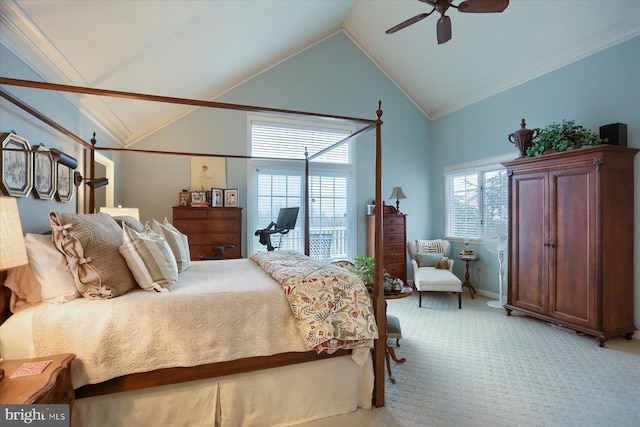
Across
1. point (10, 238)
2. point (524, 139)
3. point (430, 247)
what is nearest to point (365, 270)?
point (10, 238)

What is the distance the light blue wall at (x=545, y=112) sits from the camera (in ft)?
10.9

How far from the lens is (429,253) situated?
17.0 ft

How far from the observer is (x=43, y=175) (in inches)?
85.7

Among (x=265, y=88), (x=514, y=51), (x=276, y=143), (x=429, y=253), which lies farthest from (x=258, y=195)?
(x=514, y=51)

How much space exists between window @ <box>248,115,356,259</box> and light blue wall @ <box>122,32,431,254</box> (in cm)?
20

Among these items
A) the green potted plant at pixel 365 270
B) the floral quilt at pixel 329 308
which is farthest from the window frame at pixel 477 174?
the floral quilt at pixel 329 308

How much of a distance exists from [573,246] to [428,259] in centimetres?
194

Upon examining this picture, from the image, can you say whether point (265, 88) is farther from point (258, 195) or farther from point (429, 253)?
point (429, 253)

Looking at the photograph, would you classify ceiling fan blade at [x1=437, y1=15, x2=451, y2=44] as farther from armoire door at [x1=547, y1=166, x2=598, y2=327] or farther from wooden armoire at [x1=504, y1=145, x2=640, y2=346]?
armoire door at [x1=547, y1=166, x2=598, y2=327]

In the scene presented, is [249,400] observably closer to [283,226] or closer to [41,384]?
[41,384]

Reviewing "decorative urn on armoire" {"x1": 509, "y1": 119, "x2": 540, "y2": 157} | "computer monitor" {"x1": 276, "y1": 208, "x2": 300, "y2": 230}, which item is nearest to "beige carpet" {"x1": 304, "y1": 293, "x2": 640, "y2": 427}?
"computer monitor" {"x1": 276, "y1": 208, "x2": 300, "y2": 230}

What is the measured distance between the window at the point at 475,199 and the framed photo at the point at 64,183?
197 inches

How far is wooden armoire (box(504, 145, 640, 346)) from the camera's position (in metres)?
3.06

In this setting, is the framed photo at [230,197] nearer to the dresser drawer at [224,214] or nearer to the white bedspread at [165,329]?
the dresser drawer at [224,214]
